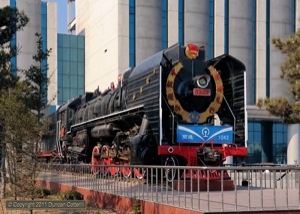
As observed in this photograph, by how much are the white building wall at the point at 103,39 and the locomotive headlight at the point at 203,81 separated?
113 feet

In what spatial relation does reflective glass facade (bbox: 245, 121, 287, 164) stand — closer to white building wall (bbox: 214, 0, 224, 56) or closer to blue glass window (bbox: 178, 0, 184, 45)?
white building wall (bbox: 214, 0, 224, 56)

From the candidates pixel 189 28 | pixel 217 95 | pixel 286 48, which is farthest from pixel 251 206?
pixel 189 28

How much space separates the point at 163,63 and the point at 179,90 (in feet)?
3.55

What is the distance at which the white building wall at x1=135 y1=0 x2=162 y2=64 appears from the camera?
53.0 metres

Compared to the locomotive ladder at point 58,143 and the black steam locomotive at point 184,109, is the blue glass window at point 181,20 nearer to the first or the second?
the locomotive ladder at point 58,143

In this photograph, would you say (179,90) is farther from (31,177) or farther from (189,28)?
(189,28)

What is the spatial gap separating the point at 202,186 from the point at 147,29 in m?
40.8

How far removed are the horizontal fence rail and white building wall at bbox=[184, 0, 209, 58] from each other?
38.5 metres

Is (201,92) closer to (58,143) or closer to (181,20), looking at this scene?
(58,143)

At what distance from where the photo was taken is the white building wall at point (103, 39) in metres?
52.6

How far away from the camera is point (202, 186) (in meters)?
13.9

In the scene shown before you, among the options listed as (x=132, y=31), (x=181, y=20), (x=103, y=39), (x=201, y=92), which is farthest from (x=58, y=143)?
(x=181, y=20)

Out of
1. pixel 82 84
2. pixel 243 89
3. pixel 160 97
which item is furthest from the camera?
pixel 82 84

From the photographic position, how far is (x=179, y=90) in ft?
57.5
